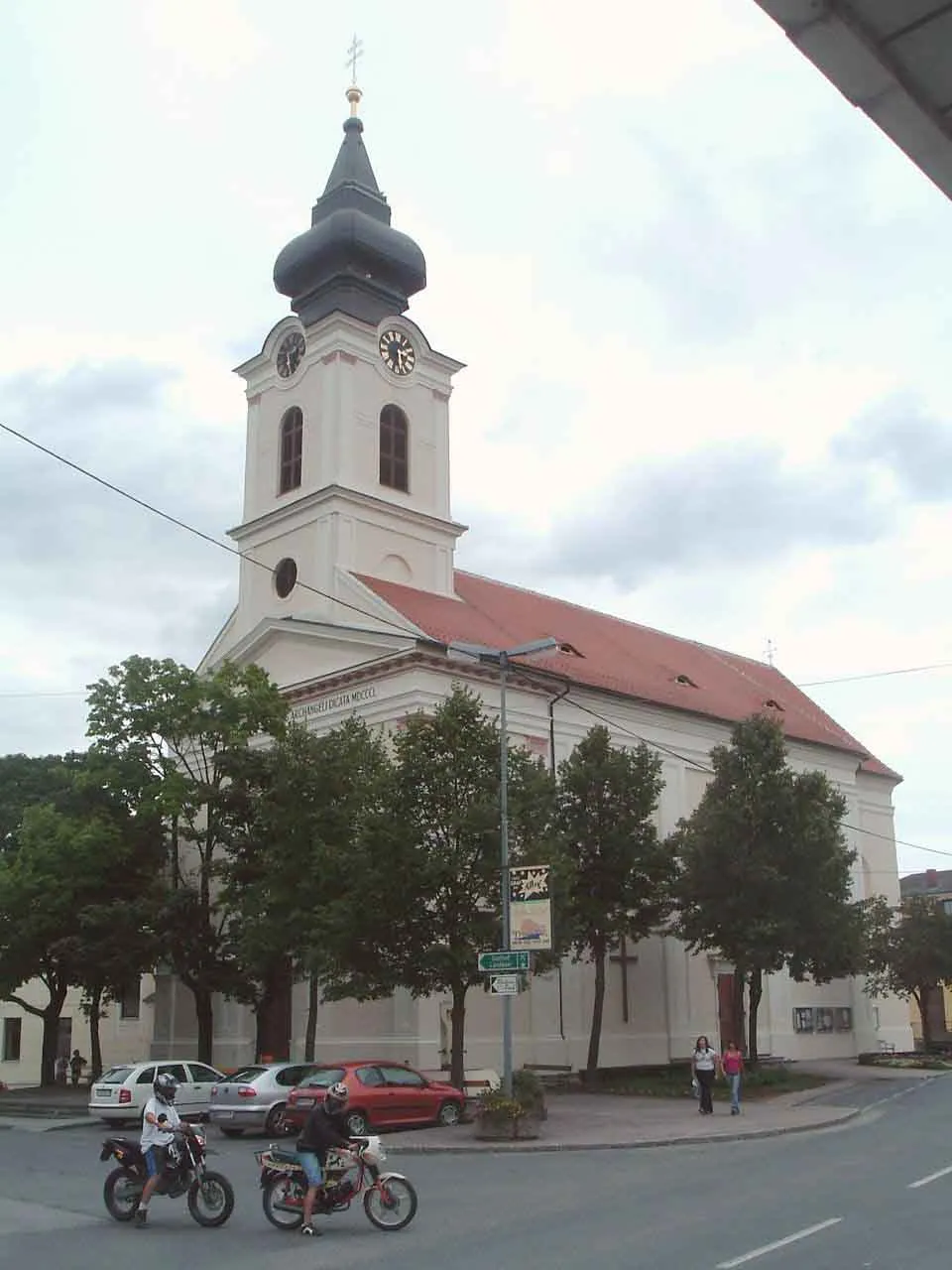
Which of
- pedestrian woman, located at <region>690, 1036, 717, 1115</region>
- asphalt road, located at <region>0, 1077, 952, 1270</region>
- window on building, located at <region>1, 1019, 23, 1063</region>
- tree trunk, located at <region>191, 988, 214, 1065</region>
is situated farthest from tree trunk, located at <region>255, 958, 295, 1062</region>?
window on building, located at <region>1, 1019, 23, 1063</region>

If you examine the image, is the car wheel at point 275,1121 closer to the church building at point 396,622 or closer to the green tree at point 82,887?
the church building at point 396,622

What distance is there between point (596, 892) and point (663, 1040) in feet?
28.5

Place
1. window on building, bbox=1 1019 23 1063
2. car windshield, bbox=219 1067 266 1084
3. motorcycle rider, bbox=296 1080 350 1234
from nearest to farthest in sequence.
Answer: motorcycle rider, bbox=296 1080 350 1234
car windshield, bbox=219 1067 266 1084
window on building, bbox=1 1019 23 1063

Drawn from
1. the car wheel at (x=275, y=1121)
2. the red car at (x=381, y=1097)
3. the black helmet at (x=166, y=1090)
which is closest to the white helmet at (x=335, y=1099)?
the black helmet at (x=166, y=1090)

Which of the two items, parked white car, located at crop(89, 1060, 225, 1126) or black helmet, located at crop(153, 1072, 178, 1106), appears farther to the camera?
parked white car, located at crop(89, 1060, 225, 1126)

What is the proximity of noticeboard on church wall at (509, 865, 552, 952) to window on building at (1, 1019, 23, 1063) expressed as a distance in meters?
36.4

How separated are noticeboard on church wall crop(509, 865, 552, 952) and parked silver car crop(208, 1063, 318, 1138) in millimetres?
5117

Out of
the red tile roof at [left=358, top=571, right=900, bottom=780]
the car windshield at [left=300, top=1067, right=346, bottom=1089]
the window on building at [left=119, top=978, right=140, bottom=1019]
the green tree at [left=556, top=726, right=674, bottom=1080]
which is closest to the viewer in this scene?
the car windshield at [left=300, top=1067, right=346, bottom=1089]

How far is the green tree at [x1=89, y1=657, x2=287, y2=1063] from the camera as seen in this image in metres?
34.5

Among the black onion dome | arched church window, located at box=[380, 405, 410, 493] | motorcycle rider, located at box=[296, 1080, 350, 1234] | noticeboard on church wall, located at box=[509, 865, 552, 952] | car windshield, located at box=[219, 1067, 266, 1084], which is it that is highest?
the black onion dome

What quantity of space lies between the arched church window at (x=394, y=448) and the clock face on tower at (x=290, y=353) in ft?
11.7

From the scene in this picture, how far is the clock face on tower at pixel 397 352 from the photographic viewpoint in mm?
43031

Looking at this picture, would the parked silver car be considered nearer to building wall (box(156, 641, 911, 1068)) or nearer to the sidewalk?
the sidewalk

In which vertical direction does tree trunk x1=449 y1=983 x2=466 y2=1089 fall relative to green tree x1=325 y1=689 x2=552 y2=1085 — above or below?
below
